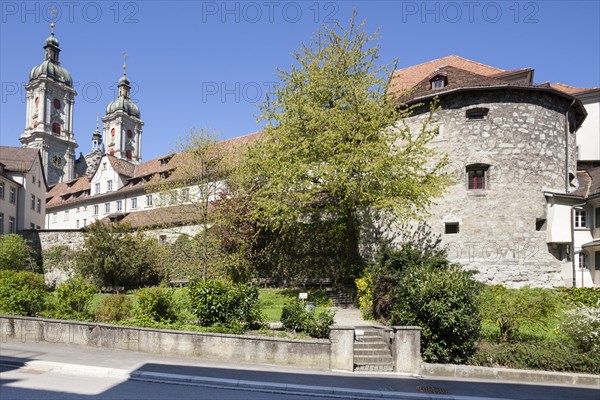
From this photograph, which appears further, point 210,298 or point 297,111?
point 297,111

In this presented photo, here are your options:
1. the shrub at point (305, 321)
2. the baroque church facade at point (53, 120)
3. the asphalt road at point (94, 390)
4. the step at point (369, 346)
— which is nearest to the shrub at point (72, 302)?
the asphalt road at point (94, 390)

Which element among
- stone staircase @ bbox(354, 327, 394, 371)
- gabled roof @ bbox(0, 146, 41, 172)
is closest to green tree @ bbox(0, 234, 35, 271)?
gabled roof @ bbox(0, 146, 41, 172)

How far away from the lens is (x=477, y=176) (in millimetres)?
24531

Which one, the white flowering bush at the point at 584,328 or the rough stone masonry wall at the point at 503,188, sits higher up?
the rough stone masonry wall at the point at 503,188

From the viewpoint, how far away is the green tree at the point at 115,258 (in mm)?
30078

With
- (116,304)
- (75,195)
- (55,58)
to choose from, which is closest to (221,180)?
(116,304)

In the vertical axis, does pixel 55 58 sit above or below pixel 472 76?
above

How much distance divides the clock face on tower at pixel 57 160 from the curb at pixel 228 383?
89.5m

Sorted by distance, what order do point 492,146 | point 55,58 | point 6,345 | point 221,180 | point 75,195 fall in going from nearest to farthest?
1. point 6,345
2. point 492,146
3. point 221,180
4. point 75,195
5. point 55,58

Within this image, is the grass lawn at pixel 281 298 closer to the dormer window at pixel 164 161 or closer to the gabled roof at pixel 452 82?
the gabled roof at pixel 452 82

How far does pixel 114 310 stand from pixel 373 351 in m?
8.67

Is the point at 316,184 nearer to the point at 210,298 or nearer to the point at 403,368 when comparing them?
the point at 210,298

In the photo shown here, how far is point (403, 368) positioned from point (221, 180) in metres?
18.9

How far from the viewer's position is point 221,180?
28609 mm
